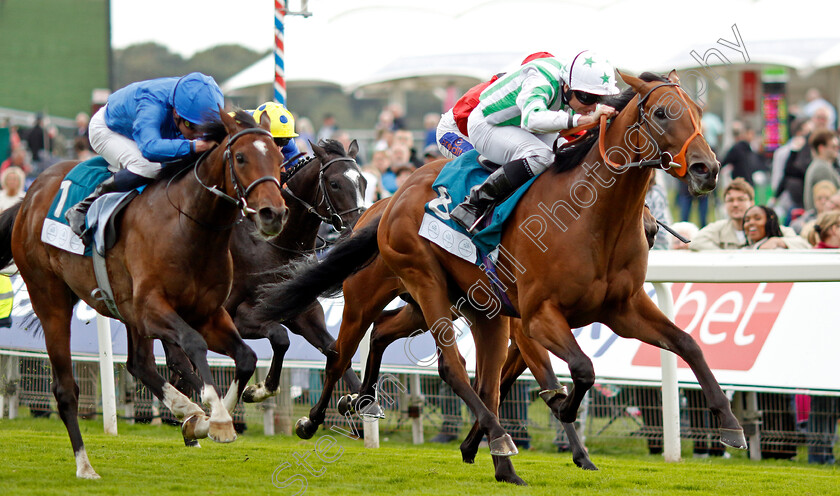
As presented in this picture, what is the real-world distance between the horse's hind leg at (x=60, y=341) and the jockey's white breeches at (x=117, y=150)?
0.77 metres

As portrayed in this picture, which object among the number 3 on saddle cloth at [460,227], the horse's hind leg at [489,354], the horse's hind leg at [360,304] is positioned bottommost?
the horse's hind leg at [489,354]

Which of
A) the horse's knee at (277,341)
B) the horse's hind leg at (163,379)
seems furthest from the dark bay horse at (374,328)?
the horse's hind leg at (163,379)

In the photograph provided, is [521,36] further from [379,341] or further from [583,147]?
[583,147]

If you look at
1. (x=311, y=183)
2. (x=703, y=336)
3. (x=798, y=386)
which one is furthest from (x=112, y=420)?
(x=798, y=386)

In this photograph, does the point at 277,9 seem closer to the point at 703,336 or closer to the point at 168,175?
the point at 168,175

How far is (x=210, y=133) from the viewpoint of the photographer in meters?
5.42

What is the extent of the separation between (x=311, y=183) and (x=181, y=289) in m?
1.61

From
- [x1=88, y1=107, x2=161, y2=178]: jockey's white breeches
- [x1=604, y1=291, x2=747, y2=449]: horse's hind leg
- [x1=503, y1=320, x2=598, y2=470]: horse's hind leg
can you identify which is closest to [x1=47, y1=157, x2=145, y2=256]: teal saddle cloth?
[x1=88, y1=107, x2=161, y2=178]: jockey's white breeches

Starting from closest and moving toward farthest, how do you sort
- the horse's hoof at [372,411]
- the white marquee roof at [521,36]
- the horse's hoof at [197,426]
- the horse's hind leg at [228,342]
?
1. the horse's hoof at [197,426]
2. the horse's hind leg at [228,342]
3. the horse's hoof at [372,411]
4. the white marquee roof at [521,36]

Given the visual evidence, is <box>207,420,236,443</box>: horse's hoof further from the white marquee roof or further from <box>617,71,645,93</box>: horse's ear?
the white marquee roof

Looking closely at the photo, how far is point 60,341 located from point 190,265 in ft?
3.59

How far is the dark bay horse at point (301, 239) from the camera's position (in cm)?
654

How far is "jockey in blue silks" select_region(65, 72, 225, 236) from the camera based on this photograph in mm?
5457

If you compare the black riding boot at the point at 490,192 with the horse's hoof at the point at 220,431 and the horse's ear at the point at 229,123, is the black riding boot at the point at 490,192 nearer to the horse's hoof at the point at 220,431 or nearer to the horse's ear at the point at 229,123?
the horse's ear at the point at 229,123
